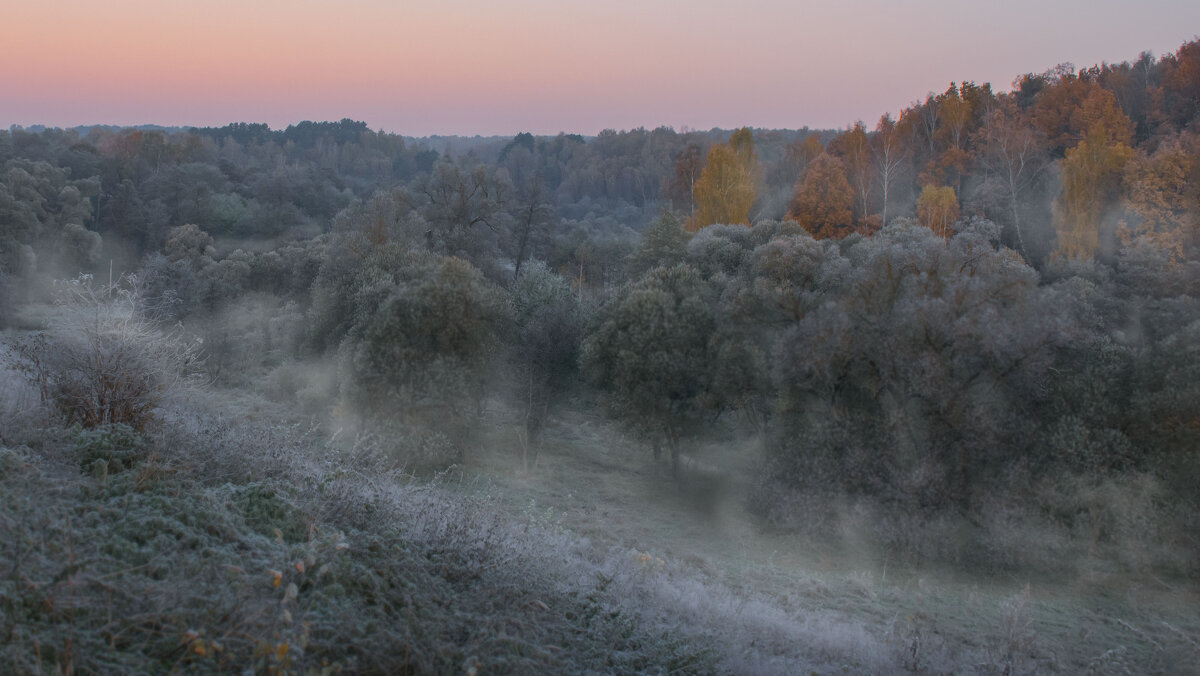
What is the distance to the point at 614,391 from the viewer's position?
57.0 ft

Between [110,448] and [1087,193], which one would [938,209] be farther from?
[110,448]

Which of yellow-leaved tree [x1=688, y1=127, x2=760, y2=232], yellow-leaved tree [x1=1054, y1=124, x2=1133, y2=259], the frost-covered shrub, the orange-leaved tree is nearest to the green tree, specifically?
the frost-covered shrub

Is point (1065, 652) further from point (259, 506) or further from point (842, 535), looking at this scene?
point (259, 506)

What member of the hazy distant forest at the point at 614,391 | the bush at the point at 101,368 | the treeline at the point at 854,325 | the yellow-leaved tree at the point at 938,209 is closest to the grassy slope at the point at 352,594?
the hazy distant forest at the point at 614,391

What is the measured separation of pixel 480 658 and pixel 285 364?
18908mm

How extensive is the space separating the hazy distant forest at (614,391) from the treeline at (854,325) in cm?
8

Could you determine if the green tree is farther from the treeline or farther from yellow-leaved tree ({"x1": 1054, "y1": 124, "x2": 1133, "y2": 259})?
yellow-leaved tree ({"x1": 1054, "y1": 124, "x2": 1133, "y2": 259})

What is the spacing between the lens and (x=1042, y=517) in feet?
40.4

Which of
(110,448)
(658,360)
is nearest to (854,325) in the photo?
(658,360)

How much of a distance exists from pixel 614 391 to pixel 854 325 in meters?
5.97

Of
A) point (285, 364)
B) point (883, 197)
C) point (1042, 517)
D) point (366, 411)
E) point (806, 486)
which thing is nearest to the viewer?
point (1042, 517)

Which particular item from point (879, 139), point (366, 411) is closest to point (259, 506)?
point (366, 411)

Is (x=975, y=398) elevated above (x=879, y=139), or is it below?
below

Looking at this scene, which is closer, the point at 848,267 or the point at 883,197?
the point at 848,267
